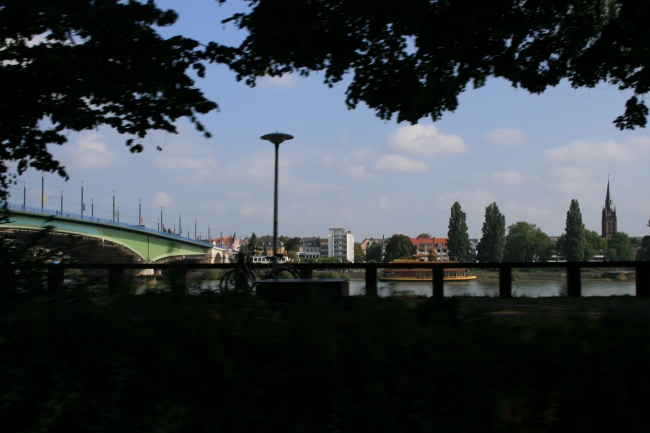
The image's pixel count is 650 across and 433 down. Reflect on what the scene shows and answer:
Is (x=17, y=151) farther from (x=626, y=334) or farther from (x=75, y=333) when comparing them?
(x=626, y=334)

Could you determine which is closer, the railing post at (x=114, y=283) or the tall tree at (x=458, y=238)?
the railing post at (x=114, y=283)

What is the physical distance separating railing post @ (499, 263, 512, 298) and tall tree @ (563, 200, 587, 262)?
11.9 ft

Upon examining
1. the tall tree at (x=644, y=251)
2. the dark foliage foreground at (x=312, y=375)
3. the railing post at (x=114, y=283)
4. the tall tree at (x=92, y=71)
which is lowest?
the dark foliage foreground at (x=312, y=375)

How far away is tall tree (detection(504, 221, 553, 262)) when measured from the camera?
15953mm

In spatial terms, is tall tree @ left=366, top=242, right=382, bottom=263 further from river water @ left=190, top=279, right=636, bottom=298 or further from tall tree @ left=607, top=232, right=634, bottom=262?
river water @ left=190, top=279, right=636, bottom=298

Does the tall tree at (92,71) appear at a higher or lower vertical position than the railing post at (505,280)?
higher

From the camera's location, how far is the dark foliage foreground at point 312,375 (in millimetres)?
2666

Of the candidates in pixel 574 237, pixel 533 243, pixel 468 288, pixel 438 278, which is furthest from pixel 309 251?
pixel 468 288

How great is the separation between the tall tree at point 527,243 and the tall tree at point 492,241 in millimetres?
234

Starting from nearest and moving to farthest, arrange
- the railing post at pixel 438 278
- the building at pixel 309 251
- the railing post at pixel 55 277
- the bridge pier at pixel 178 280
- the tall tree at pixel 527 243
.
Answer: the bridge pier at pixel 178 280 → the railing post at pixel 55 277 → the railing post at pixel 438 278 → the tall tree at pixel 527 243 → the building at pixel 309 251

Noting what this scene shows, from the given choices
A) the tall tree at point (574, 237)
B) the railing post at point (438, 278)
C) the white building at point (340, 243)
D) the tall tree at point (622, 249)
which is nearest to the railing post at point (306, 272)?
the railing post at point (438, 278)

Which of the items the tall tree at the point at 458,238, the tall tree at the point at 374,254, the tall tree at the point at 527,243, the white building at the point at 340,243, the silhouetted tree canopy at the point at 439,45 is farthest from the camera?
the white building at the point at 340,243

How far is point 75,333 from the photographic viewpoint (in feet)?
9.17

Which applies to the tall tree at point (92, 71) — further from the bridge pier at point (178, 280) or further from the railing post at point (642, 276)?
the railing post at point (642, 276)
